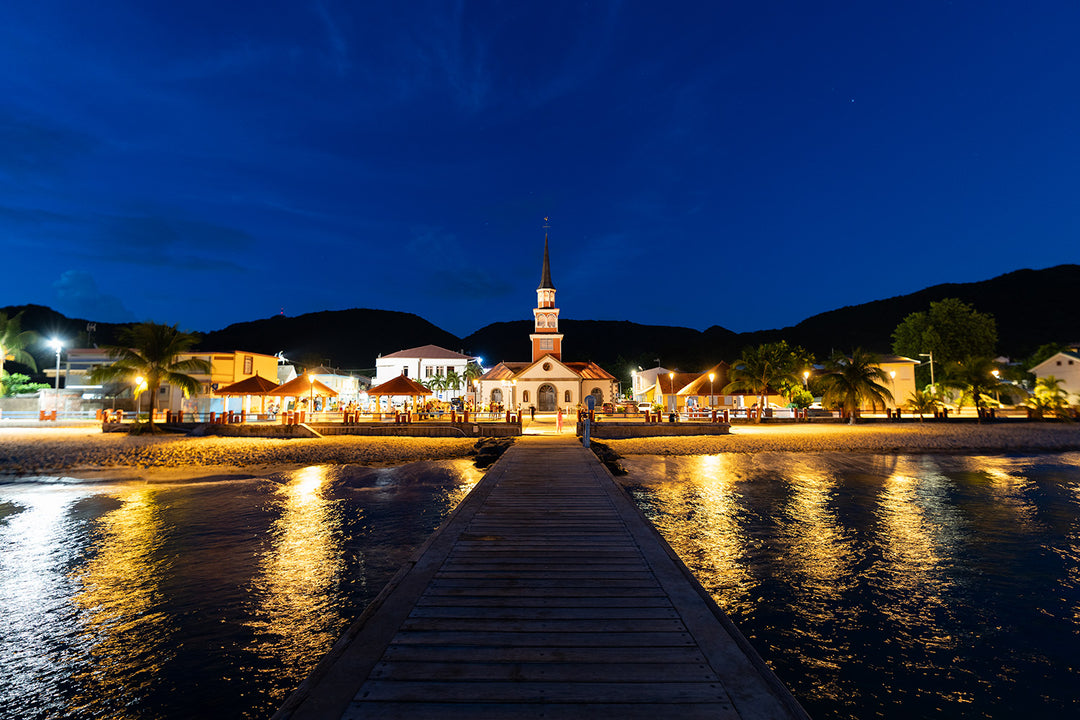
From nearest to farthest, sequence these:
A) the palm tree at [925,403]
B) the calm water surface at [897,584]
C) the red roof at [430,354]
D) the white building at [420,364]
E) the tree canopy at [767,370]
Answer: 1. the calm water surface at [897,584]
2. the palm tree at [925,403]
3. the tree canopy at [767,370]
4. the white building at [420,364]
5. the red roof at [430,354]

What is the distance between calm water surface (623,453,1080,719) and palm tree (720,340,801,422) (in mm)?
27963

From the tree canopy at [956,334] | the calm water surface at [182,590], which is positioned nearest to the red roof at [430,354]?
the calm water surface at [182,590]

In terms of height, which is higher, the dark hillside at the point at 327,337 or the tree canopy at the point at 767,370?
the dark hillside at the point at 327,337

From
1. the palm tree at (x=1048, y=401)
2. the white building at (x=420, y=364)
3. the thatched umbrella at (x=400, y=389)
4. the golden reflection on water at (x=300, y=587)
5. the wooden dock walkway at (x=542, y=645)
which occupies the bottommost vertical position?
the golden reflection on water at (x=300, y=587)

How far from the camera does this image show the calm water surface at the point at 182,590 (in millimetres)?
6754

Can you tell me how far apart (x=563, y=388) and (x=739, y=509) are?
3521 cm

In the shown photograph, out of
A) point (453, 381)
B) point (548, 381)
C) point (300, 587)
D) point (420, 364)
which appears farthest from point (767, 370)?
point (420, 364)

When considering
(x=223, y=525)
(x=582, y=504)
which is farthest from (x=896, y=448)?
(x=223, y=525)

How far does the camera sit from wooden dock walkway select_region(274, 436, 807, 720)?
394 cm

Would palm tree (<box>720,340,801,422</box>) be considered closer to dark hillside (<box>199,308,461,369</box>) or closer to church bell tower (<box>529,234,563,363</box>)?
church bell tower (<box>529,234,563,363</box>)

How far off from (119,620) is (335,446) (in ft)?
75.0

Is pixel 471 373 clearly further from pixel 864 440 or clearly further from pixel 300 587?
pixel 300 587

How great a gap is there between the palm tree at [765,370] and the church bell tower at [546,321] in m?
19.0

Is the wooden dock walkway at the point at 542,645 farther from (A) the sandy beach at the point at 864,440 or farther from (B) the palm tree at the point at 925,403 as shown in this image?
(B) the palm tree at the point at 925,403
